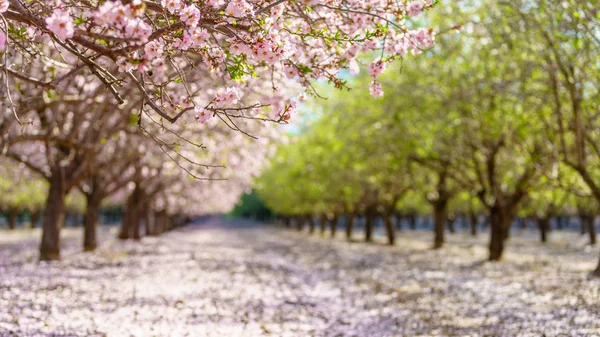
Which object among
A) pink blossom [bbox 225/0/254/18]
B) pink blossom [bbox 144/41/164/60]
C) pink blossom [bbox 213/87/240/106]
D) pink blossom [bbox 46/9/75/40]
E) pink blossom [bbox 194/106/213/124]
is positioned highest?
pink blossom [bbox 225/0/254/18]

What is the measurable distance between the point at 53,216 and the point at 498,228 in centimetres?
1993

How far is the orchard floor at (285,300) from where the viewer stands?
10.6 metres

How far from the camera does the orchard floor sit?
1057cm

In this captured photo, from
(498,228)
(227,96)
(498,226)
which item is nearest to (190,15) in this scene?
(227,96)

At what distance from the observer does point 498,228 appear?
25.5 m

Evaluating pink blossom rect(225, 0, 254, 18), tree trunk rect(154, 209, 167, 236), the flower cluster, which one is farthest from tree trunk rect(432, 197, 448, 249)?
pink blossom rect(225, 0, 254, 18)

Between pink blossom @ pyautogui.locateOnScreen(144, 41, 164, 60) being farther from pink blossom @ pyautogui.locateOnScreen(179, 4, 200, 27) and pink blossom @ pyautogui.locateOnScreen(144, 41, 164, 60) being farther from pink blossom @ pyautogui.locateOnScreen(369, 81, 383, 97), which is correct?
pink blossom @ pyautogui.locateOnScreen(369, 81, 383, 97)

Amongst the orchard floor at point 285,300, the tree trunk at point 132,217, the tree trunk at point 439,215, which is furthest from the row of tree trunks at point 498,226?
the tree trunk at point 132,217

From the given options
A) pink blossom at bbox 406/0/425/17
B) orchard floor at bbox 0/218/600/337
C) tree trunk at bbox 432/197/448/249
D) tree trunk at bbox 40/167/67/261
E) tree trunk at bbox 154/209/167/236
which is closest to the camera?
pink blossom at bbox 406/0/425/17

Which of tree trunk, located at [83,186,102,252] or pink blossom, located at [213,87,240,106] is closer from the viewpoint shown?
pink blossom, located at [213,87,240,106]

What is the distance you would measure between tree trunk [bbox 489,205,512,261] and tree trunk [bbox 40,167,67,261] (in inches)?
764

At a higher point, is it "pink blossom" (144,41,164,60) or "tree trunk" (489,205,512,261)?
"pink blossom" (144,41,164,60)

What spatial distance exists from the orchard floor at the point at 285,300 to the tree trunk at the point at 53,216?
0.61 metres

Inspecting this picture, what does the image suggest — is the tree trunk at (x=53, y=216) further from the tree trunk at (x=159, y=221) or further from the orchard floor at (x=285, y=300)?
the tree trunk at (x=159, y=221)
